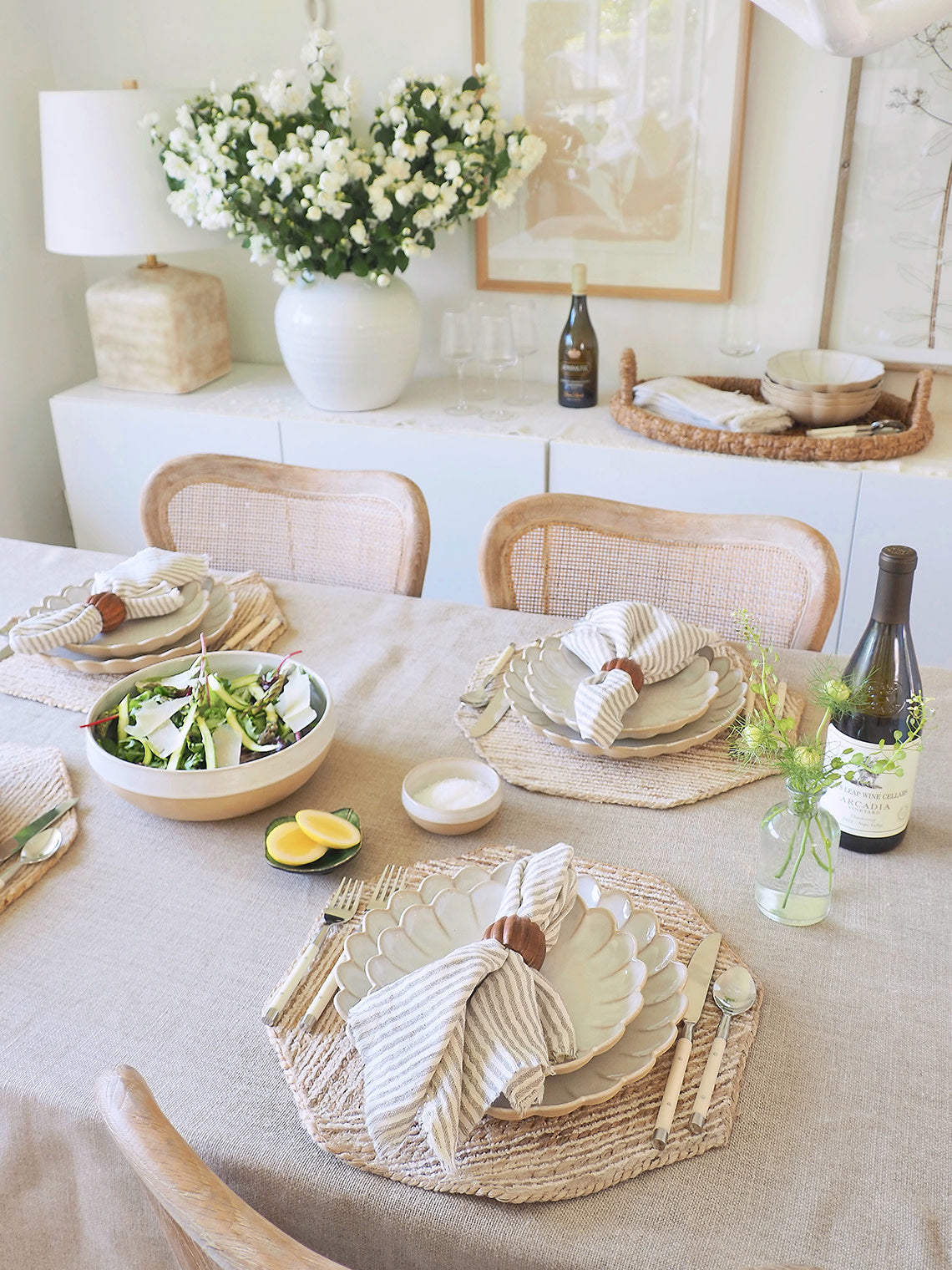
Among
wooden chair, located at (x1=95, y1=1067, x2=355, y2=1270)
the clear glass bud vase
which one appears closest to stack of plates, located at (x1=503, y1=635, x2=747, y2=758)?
the clear glass bud vase

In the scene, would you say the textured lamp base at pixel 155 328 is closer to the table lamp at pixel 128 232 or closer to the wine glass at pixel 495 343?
the table lamp at pixel 128 232

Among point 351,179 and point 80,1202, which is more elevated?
point 351,179

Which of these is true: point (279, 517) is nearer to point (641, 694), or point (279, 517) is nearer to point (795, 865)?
point (641, 694)

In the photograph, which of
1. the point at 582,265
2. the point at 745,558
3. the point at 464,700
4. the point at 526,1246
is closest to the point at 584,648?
the point at 464,700

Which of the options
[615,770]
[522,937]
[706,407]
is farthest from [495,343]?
[522,937]

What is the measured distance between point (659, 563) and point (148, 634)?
2.28ft

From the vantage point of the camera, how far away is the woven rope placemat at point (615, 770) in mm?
1089

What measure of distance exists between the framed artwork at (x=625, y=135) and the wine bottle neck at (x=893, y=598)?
1646 mm

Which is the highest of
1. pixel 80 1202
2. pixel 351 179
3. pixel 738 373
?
pixel 351 179

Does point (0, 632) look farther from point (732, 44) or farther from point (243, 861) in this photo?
point (732, 44)

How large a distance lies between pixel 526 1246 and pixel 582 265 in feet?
6.72

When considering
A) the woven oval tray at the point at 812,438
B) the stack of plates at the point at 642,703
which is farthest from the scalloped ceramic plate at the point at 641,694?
the woven oval tray at the point at 812,438

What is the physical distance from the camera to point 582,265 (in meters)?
2.35

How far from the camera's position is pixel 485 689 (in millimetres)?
1272
